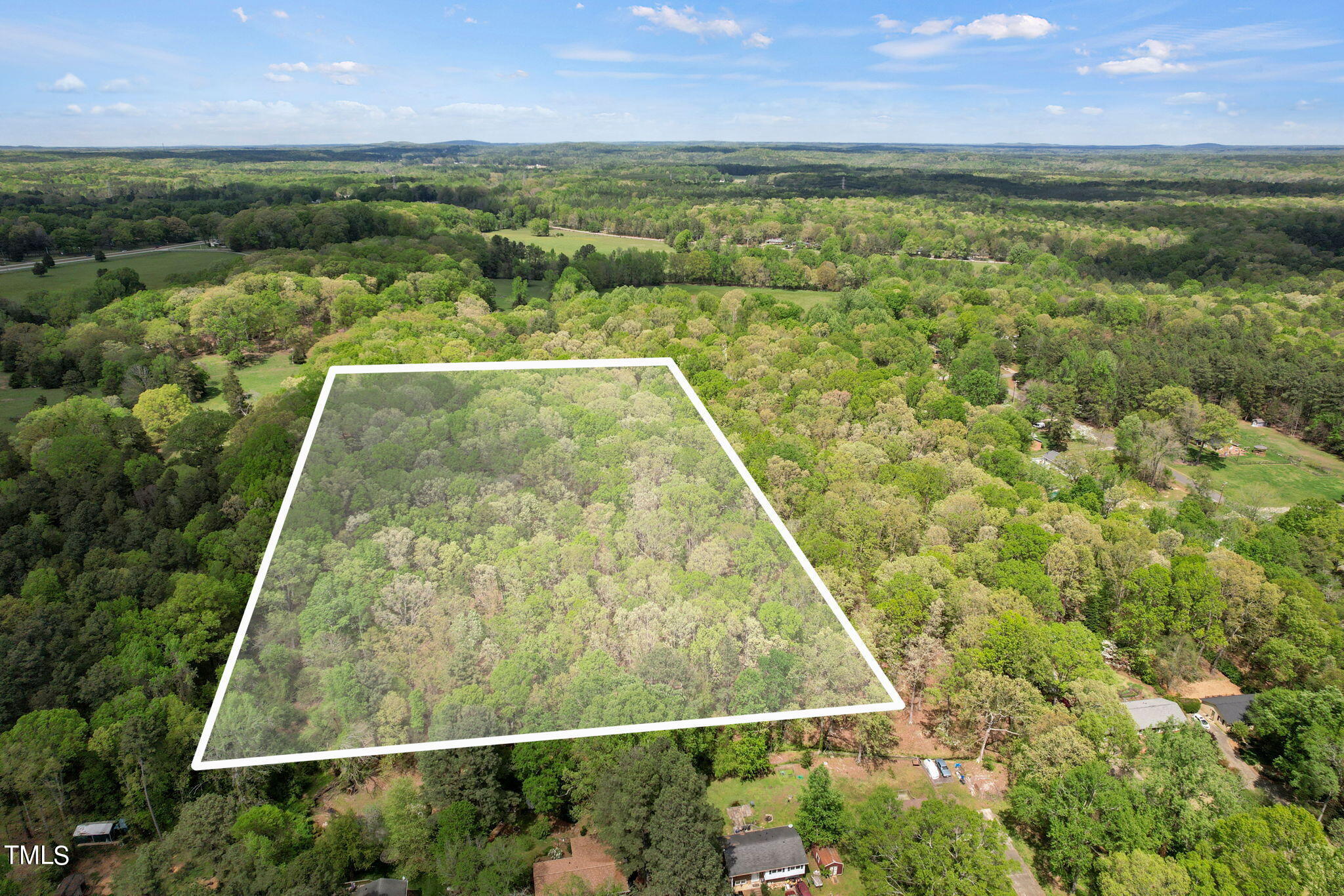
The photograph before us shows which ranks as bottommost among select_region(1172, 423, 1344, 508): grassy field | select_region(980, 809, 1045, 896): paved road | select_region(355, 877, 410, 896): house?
select_region(980, 809, 1045, 896): paved road

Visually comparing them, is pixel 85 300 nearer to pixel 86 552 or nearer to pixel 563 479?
pixel 86 552

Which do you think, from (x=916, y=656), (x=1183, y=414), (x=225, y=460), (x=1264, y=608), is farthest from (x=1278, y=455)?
(x=225, y=460)

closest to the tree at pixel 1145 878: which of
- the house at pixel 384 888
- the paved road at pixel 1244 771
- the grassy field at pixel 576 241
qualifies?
the paved road at pixel 1244 771

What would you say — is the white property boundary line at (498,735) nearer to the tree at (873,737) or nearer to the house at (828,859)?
the house at (828,859)

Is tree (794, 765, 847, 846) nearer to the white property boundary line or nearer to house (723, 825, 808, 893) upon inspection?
house (723, 825, 808, 893)

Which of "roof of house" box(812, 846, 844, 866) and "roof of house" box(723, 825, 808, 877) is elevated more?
"roof of house" box(723, 825, 808, 877)

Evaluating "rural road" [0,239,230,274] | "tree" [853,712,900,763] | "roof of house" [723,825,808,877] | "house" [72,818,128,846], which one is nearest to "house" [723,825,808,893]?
"roof of house" [723,825,808,877]

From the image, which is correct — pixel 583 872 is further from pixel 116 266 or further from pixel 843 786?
pixel 116 266

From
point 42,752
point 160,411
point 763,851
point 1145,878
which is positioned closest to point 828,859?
point 763,851
